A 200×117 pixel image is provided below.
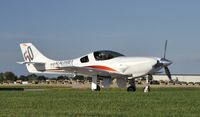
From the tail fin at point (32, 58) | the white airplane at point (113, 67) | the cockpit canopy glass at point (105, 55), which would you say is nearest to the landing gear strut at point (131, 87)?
the white airplane at point (113, 67)

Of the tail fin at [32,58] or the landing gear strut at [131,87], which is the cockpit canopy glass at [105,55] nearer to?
the landing gear strut at [131,87]

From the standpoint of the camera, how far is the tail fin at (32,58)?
41.0m

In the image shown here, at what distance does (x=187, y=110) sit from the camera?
13.4 m

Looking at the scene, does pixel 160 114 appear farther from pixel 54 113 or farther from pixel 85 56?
pixel 85 56

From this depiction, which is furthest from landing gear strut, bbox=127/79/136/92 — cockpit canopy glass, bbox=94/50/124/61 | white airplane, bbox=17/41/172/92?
cockpit canopy glass, bbox=94/50/124/61

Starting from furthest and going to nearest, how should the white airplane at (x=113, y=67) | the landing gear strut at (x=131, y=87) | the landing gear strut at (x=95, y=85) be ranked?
the landing gear strut at (x=95, y=85)
the landing gear strut at (x=131, y=87)
the white airplane at (x=113, y=67)

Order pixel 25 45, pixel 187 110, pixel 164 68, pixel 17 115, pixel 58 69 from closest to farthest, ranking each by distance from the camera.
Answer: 1. pixel 17 115
2. pixel 187 110
3. pixel 164 68
4. pixel 58 69
5. pixel 25 45

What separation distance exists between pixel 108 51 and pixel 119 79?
2086mm

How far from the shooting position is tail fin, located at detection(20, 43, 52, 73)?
135 ft

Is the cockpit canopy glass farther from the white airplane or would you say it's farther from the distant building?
the distant building

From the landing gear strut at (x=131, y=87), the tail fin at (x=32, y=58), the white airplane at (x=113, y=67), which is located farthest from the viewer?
the tail fin at (x=32, y=58)

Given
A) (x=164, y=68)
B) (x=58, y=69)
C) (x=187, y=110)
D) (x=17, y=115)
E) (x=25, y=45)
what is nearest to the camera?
(x=17, y=115)

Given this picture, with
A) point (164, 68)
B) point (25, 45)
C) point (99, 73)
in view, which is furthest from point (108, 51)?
point (25, 45)

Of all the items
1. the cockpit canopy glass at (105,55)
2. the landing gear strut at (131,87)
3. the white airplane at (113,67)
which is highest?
the cockpit canopy glass at (105,55)
